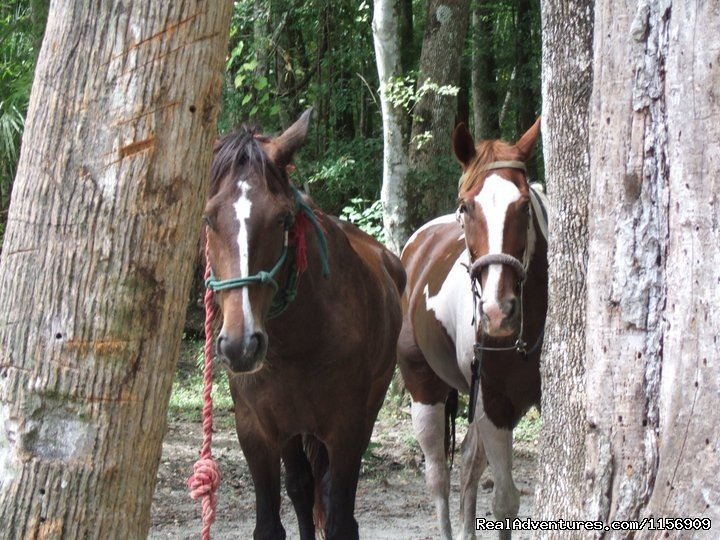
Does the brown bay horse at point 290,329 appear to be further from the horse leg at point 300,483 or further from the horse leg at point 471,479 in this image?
the horse leg at point 471,479

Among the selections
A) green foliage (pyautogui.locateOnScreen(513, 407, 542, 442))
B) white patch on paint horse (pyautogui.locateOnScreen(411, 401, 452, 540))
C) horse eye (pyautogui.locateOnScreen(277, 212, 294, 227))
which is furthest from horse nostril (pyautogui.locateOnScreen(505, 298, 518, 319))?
green foliage (pyautogui.locateOnScreen(513, 407, 542, 442))

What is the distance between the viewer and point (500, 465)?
5723 millimetres

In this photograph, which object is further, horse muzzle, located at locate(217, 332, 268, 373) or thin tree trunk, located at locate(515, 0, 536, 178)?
thin tree trunk, located at locate(515, 0, 536, 178)

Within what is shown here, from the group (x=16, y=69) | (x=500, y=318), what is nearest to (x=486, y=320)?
(x=500, y=318)

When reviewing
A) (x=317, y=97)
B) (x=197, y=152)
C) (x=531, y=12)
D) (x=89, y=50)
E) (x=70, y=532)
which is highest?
(x=531, y=12)

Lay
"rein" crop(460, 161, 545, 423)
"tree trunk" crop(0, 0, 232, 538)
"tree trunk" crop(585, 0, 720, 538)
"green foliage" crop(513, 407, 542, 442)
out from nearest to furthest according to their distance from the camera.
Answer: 1. "tree trunk" crop(0, 0, 232, 538)
2. "tree trunk" crop(585, 0, 720, 538)
3. "rein" crop(460, 161, 545, 423)
4. "green foliage" crop(513, 407, 542, 442)

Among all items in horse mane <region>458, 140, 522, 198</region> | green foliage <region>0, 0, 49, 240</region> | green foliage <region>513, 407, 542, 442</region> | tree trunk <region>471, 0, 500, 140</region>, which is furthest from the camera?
tree trunk <region>471, 0, 500, 140</region>

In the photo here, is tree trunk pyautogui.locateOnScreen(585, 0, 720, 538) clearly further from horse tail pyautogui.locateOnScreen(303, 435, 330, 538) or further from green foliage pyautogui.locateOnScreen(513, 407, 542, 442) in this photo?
green foliage pyautogui.locateOnScreen(513, 407, 542, 442)

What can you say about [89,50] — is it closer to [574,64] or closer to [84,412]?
[84,412]

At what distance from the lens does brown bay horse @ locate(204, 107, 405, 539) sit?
172 inches

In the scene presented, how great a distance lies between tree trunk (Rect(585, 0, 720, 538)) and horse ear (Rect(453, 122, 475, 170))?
2.64 m

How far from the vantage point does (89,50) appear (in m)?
2.48

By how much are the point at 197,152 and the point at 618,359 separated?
1.31 metres

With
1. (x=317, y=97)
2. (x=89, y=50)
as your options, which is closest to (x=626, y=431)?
(x=89, y=50)
